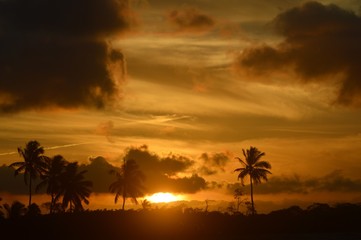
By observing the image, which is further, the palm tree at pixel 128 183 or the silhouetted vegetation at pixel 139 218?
the palm tree at pixel 128 183

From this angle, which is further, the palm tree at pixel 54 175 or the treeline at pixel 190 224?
the palm tree at pixel 54 175

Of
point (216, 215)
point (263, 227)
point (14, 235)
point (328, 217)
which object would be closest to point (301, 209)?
point (328, 217)

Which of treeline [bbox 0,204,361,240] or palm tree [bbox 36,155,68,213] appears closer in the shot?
treeline [bbox 0,204,361,240]

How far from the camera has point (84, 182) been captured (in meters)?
91.5

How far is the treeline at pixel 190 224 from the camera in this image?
2648 inches

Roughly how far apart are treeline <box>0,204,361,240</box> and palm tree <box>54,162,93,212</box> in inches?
644

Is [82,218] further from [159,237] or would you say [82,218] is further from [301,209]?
[301,209]

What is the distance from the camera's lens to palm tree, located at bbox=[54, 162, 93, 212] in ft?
295

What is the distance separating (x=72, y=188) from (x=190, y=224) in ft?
73.8

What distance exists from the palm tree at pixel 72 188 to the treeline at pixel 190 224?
16.4 metres

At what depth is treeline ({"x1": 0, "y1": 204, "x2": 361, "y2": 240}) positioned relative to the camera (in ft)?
221

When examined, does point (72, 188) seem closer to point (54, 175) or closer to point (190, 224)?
point (54, 175)

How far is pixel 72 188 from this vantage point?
297ft

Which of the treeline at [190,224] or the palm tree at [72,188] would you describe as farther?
the palm tree at [72,188]
